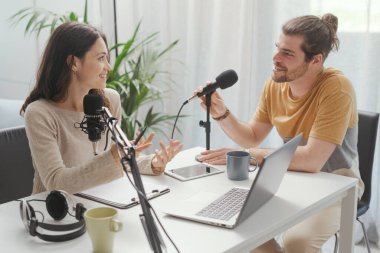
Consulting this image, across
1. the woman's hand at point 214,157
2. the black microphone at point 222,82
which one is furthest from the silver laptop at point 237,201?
the black microphone at point 222,82

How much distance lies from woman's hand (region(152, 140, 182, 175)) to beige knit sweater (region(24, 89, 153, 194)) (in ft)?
0.08

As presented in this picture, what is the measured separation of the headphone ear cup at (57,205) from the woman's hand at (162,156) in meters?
0.49

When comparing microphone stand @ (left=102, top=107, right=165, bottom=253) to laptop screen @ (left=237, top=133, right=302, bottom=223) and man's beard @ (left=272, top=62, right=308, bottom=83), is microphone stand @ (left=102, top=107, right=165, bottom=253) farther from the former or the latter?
man's beard @ (left=272, top=62, right=308, bottom=83)

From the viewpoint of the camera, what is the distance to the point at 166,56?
3.55 meters

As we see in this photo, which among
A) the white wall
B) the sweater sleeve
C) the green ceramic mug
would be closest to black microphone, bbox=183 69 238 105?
the sweater sleeve

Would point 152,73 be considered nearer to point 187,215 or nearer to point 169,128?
point 169,128

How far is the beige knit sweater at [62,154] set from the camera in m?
1.62

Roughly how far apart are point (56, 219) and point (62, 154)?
0.49 meters

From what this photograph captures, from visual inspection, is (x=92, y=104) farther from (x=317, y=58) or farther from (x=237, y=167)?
(x=317, y=58)

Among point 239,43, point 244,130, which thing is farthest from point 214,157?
point 239,43

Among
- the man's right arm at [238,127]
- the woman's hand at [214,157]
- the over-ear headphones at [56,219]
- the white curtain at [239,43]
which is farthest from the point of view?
the white curtain at [239,43]

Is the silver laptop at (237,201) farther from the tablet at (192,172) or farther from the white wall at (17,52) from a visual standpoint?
the white wall at (17,52)

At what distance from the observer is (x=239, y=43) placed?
3.14 m

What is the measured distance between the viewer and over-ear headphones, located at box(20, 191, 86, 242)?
1.31 m
